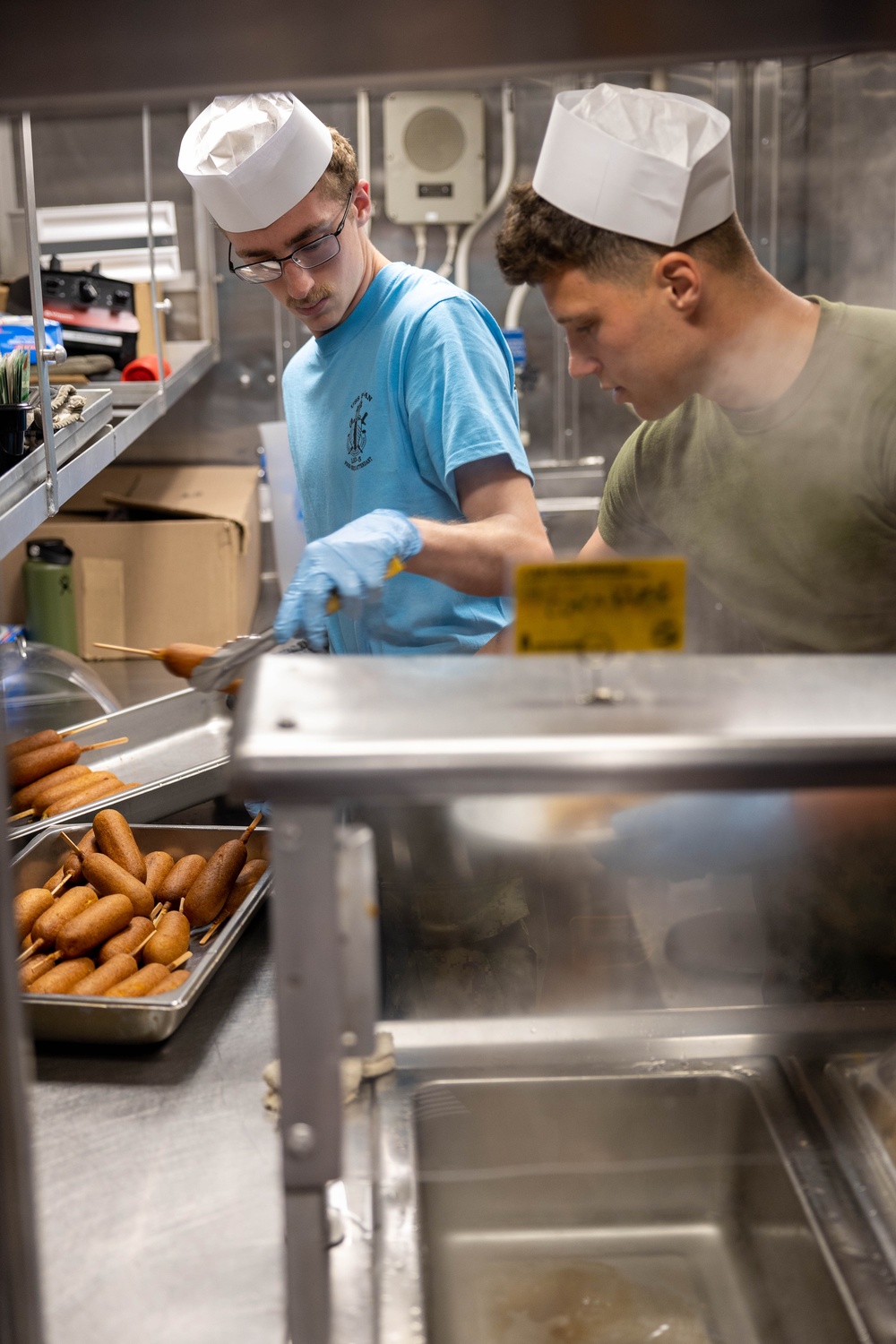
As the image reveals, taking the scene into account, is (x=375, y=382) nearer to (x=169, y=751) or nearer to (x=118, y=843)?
(x=118, y=843)

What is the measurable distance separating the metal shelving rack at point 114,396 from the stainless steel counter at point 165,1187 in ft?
2.62

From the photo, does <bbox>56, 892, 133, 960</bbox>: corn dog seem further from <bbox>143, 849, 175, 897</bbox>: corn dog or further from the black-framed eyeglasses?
the black-framed eyeglasses

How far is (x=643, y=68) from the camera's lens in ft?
2.08

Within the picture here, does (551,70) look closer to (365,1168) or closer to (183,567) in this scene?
(365,1168)

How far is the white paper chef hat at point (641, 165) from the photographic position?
1.18 metres

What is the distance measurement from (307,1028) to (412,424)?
1051 millimetres

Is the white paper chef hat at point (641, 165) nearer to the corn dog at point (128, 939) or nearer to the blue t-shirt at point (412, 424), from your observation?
the blue t-shirt at point (412, 424)

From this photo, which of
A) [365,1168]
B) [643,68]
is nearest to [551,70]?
[643,68]

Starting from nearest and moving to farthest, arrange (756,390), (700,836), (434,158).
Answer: (700,836)
(756,390)
(434,158)

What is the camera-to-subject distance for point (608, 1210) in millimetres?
942

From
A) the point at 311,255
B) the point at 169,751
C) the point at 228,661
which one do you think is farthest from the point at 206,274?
the point at 228,661

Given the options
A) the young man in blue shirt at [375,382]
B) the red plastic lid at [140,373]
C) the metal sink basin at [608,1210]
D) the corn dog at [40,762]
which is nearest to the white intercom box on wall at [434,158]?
the red plastic lid at [140,373]

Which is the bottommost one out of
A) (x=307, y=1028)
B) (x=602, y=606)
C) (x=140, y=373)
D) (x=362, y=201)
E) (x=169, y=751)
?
(x=169, y=751)

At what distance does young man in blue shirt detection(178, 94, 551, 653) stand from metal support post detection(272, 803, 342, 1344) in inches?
28.5
